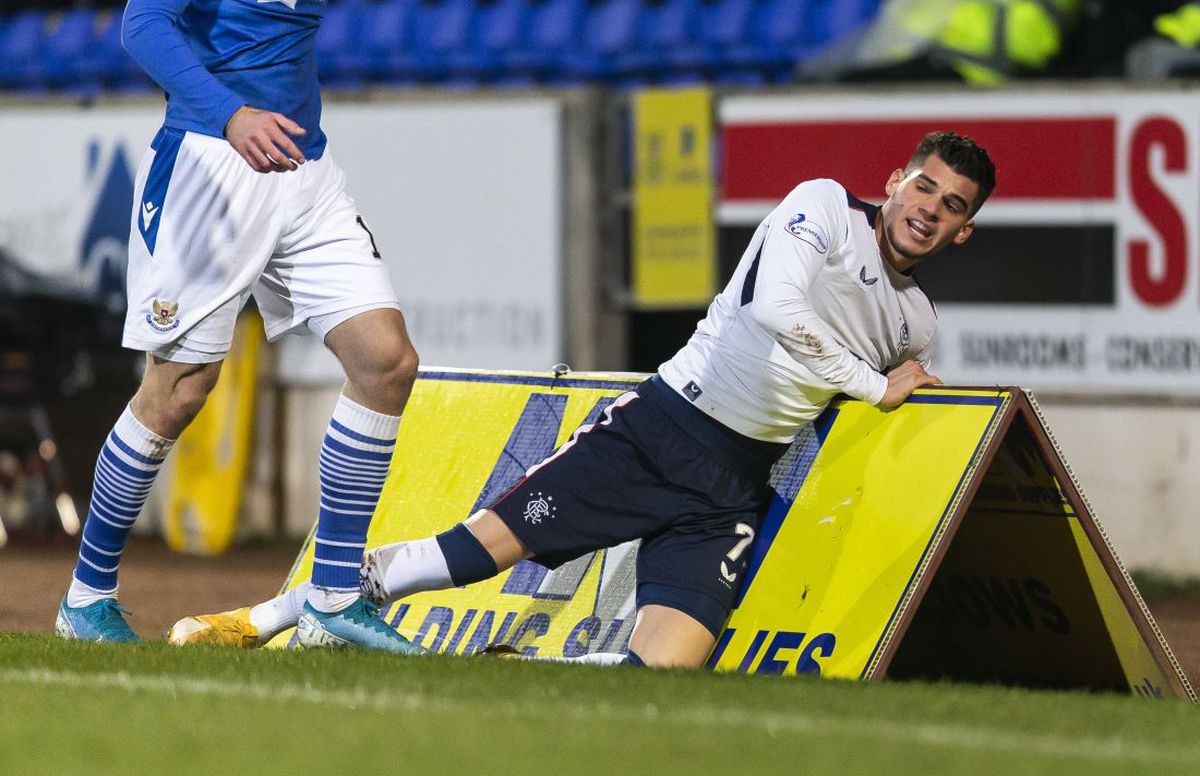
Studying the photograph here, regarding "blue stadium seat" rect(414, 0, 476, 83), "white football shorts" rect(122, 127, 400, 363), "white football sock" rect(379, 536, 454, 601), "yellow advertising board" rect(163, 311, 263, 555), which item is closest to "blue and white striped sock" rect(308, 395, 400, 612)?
"white football sock" rect(379, 536, 454, 601)

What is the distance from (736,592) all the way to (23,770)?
2.15 m

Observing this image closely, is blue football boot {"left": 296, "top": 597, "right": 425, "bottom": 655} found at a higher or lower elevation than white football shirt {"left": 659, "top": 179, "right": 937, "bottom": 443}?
lower

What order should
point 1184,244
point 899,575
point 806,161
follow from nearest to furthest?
point 899,575 < point 1184,244 < point 806,161

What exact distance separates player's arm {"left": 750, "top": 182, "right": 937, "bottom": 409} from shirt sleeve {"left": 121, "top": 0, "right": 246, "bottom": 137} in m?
1.35

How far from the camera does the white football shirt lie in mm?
5125

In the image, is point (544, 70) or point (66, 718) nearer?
point (66, 718)

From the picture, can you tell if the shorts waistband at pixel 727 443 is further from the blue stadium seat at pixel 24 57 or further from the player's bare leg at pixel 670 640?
the blue stadium seat at pixel 24 57

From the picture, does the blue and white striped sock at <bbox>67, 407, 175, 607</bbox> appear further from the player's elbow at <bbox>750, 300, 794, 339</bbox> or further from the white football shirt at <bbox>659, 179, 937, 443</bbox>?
the player's elbow at <bbox>750, 300, 794, 339</bbox>

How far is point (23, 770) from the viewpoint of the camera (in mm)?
3480

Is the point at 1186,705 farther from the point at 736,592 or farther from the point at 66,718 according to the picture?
the point at 66,718

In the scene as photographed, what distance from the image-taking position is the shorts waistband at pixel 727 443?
5258mm

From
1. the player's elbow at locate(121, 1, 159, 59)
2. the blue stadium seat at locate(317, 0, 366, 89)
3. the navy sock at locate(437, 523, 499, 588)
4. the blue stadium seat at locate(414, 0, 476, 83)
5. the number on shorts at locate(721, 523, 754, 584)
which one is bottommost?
the blue stadium seat at locate(317, 0, 366, 89)

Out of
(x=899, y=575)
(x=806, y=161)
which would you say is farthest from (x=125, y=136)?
(x=899, y=575)

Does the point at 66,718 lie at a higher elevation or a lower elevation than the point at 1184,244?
lower
